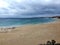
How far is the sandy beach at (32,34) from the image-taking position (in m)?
1.91

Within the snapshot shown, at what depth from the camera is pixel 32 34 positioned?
6.32 feet

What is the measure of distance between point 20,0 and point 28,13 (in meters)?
0.18

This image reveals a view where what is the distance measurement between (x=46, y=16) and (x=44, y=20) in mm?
52

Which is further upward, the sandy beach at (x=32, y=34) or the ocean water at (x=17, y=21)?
the ocean water at (x=17, y=21)

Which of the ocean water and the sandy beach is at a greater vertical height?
the ocean water

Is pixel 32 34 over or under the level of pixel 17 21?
under

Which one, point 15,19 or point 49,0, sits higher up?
point 49,0

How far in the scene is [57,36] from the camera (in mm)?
1918

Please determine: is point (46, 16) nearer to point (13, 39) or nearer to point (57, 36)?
point (57, 36)

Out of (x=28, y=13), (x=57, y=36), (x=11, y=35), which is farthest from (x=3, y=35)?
(x=57, y=36)

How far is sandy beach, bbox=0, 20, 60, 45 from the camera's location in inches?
75.1

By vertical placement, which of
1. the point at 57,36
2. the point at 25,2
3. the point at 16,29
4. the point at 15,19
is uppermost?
the point at 25,2

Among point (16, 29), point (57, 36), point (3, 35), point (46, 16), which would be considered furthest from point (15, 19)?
point (57, 36)

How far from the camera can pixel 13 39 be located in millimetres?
1911
